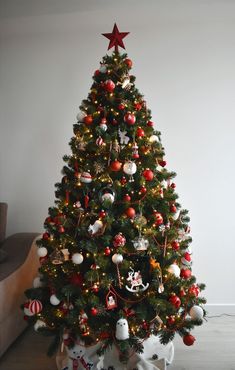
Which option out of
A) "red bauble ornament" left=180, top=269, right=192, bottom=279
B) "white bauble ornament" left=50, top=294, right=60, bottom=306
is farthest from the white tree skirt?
"red bauble ornament" left=180, top=269, right=192, bottom=279

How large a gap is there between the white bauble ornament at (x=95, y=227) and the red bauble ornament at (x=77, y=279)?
0.27m

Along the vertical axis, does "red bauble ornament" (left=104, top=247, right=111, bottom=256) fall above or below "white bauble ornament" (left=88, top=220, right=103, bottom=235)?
below

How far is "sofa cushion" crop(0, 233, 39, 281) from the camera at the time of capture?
73.8 inches

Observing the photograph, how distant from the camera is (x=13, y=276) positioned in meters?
1.83

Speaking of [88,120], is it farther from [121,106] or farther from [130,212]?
[130,212]

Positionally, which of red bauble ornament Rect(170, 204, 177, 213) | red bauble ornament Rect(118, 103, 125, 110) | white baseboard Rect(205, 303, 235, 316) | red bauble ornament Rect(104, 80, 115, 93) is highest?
red bauble ornament Rect(104, 80, 115, 93)

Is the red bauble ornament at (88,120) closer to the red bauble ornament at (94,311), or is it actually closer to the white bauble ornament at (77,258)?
the white bauble ornament at (77,258)

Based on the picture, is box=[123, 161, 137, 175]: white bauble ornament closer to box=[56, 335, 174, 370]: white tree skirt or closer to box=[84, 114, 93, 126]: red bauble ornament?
box=[84, 114, 93, 126]: red bauble ornament

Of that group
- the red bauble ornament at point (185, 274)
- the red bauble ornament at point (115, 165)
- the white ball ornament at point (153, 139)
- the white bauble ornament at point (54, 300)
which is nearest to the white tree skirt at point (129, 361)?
the white bauble ornament at point (54, 300)

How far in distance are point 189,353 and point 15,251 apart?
4.70 feet

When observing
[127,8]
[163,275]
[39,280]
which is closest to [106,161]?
[163,275]

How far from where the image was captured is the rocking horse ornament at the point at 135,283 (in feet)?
4.89

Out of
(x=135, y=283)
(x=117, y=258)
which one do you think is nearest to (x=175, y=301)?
(x=135, y=283)

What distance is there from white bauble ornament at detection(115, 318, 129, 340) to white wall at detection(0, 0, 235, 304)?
1163mm
